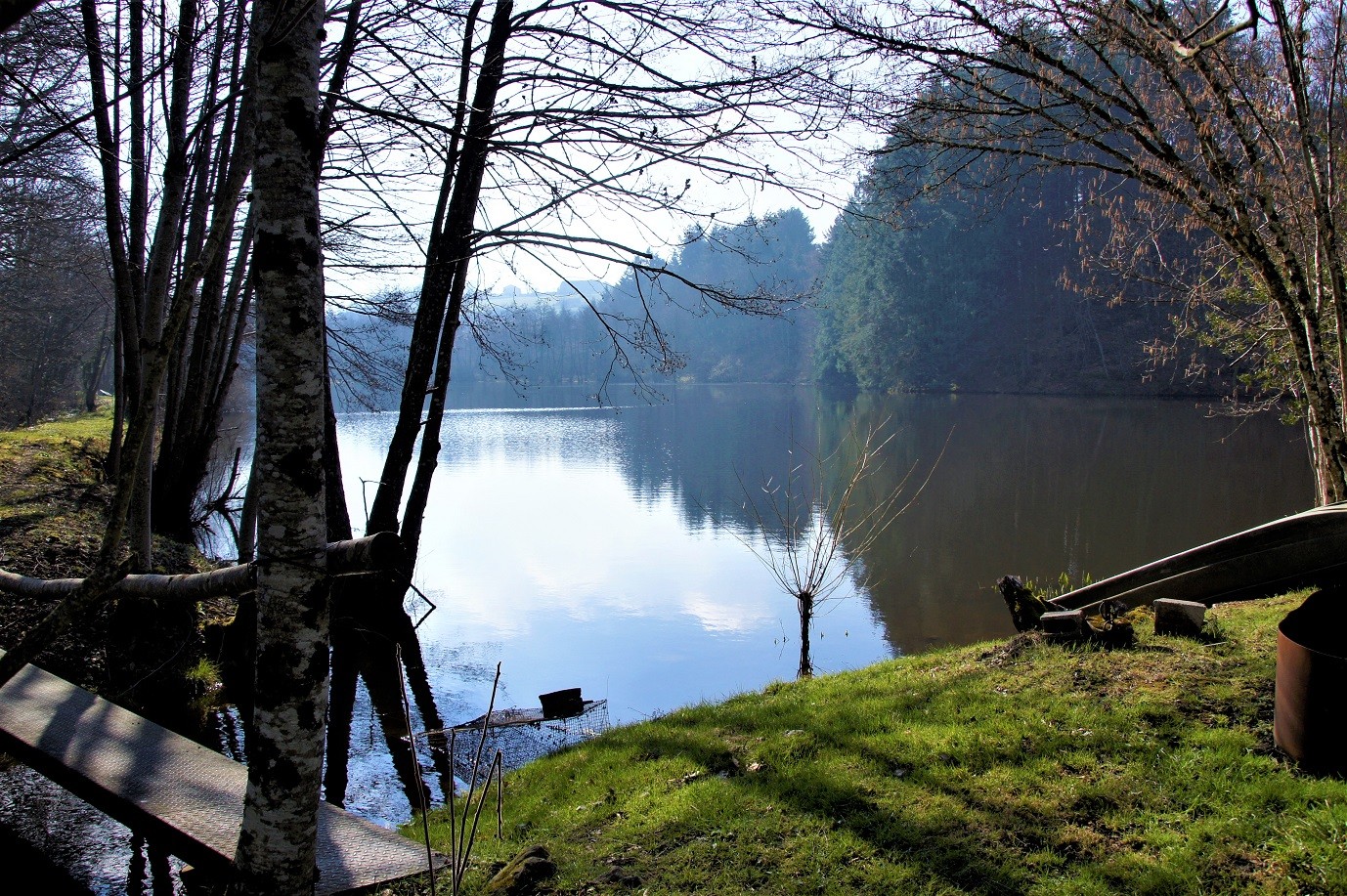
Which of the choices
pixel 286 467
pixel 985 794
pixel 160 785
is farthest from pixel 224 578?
pixel 985 794

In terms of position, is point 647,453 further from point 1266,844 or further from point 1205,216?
point 1266,844

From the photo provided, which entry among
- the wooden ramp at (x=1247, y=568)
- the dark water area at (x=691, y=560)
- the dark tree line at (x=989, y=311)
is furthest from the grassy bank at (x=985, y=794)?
the dark tree line at (x=989, y=311)

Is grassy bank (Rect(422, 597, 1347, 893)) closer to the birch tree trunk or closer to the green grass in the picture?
the birch tree trunk

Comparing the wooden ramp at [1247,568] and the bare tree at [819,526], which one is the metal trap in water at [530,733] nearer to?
the bare tree at [819,526]

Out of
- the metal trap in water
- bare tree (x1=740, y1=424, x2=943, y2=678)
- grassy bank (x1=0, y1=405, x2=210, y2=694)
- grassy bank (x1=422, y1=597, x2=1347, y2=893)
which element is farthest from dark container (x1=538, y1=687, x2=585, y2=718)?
grassy bank (x1=0, y1=405, x2=210, y2=694)

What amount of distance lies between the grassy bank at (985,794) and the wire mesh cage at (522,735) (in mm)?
1183

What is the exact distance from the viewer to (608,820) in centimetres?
393

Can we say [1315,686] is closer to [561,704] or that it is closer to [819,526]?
[561,704]

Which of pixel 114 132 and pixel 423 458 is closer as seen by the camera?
pixel 114 132

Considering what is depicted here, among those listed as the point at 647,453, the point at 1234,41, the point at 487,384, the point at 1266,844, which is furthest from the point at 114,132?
the point at 487,384

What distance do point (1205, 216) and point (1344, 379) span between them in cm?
131

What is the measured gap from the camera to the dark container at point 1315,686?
3.13 metres

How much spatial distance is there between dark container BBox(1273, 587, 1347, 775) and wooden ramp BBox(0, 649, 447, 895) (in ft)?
11.1

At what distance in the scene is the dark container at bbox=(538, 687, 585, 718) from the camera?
22.0ft
